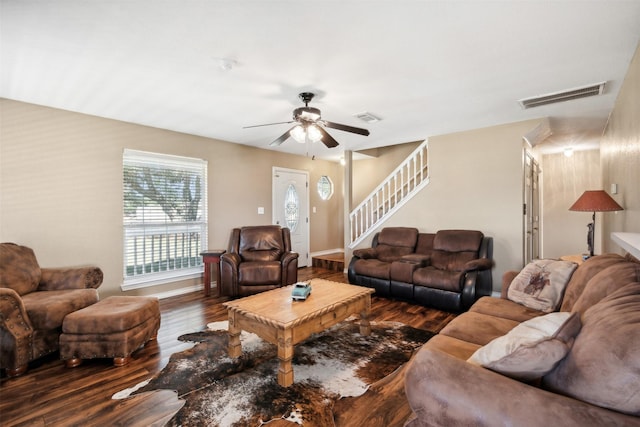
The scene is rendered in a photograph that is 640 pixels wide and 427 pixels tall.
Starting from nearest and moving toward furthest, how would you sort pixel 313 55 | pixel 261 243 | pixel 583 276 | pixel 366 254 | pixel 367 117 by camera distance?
pixel 583 276 < pixel 313 55 < pixel 367 117 < pixel 366 254 < pixel 261 243

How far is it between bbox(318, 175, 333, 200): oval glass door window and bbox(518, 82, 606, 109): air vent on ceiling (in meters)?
4.24

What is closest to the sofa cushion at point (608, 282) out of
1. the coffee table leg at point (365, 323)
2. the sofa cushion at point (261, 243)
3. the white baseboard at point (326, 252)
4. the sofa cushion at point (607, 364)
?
the sofa cushion at point (607, 364)

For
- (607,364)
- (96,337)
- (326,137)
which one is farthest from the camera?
(326,137)

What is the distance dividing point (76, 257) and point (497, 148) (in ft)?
18.7

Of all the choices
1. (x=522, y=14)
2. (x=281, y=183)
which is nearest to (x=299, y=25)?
(x=522, y=14)

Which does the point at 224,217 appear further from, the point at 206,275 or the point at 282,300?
the point at 282,300

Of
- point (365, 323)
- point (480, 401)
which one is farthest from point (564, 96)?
point (480, 401)

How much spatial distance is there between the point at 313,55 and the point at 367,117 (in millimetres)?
1699

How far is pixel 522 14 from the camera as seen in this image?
6.07 ft

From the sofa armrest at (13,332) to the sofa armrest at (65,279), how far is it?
0.67 meters

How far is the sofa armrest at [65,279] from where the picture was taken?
2.96 metres

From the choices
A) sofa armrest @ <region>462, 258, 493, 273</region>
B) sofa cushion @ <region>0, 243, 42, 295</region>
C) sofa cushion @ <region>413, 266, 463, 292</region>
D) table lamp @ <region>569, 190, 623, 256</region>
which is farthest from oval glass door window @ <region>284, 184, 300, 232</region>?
table lamp @ <region>569, 190, 623, 256</region>

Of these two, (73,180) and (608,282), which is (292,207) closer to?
(73,180)

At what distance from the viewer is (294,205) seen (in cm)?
635
